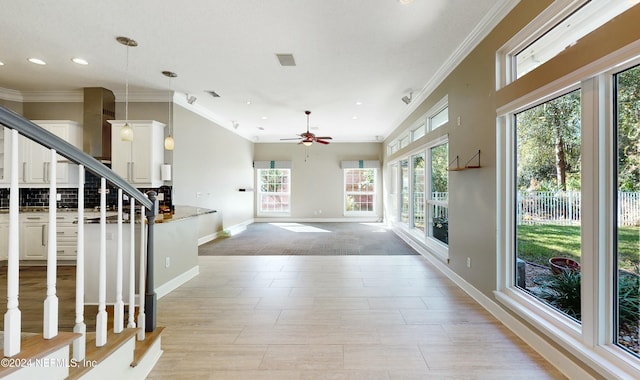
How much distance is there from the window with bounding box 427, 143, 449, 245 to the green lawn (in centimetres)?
170

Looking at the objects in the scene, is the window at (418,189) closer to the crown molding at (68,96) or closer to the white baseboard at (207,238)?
the white baseboard at (207,238)

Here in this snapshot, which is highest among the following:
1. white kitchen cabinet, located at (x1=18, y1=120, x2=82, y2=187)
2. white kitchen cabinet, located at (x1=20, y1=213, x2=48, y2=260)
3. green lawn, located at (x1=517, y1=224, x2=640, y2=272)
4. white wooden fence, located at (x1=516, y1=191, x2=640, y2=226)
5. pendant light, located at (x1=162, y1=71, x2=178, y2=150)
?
pendant light, located at (x1=162, y1=71, x2=178, y2=150)

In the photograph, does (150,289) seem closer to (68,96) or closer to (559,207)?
(559,207)

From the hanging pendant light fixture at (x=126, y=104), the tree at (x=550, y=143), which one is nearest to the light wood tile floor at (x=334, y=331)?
the tree at (x=550, y=143)

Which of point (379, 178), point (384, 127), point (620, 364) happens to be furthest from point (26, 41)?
point (379, 178)

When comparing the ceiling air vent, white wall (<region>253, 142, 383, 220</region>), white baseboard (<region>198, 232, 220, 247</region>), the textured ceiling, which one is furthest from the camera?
Answer: white wall (<region>253, 142, 383, 220</region>)

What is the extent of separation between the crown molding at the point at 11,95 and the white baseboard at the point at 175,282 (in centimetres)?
470

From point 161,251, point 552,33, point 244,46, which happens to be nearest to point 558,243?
point 552,33

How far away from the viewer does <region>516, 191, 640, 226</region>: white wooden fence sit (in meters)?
1.64

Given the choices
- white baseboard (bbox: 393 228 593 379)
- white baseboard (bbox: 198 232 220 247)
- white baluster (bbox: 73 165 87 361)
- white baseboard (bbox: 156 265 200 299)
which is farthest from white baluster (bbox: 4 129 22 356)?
white baseboard (bbox: 198 232 220 247)

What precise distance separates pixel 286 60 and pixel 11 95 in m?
5.22

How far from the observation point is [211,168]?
663cm

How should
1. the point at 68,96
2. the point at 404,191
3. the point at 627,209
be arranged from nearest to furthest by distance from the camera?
the point at 627,209 → the point at 68,96 → the point at 404,191

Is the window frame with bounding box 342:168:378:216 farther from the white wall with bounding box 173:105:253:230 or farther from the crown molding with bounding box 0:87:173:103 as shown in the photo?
the crown molding with bounding box 0:87:173:103
